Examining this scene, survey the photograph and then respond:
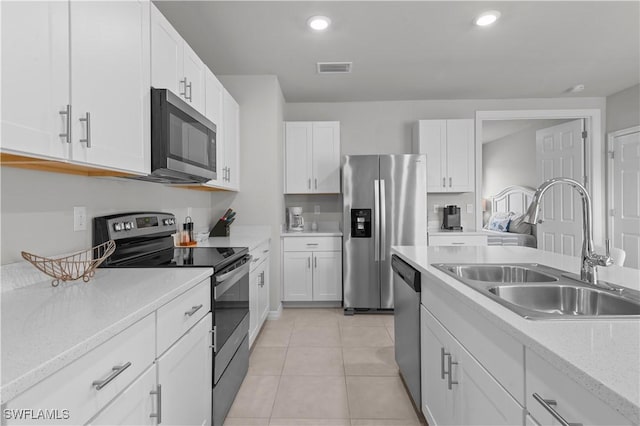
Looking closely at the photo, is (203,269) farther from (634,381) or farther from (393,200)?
(393,200)

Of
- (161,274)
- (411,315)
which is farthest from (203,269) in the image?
(411,315)

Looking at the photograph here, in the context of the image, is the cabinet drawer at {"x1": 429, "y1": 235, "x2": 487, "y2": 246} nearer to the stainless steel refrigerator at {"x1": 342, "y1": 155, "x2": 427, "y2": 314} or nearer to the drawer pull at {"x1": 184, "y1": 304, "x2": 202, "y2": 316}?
the stainless steel refrigerator at {"x1": 342, "y1": 155, "x2": 427, "y2": 314}

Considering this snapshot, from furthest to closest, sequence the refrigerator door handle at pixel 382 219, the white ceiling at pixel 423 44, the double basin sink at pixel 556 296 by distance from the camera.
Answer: the refrigerator door handle at pixel 382 219
the white ceiling at pixel 423 44
the double basin sink at pixel 556 296

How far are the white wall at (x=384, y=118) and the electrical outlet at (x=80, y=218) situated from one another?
10.4ft

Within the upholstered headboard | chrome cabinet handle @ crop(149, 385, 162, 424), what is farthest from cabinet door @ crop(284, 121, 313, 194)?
the upholstered headboard

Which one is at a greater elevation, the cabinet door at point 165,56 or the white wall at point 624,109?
the white wall at point 624,109

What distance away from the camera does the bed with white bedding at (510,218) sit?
4871mm

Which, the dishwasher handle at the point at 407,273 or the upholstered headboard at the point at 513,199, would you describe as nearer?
the dishwasher handle at the point at 407,273

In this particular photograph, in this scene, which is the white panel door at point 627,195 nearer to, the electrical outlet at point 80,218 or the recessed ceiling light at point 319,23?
the recessed ceiling light at point 319,23

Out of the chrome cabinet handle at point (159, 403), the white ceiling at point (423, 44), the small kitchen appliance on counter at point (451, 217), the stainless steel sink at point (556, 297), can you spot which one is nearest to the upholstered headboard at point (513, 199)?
the white ceiling at point (423, 44)

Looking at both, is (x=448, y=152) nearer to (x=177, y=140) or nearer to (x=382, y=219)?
(x=382, y=219)

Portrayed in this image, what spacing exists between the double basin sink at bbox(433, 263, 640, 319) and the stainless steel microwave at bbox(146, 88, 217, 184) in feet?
4.89

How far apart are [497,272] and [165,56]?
2.14m

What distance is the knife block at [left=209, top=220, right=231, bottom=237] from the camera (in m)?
3.32
